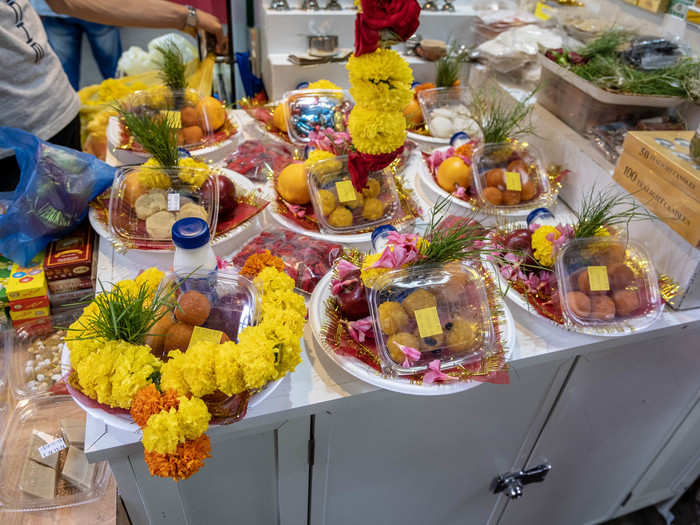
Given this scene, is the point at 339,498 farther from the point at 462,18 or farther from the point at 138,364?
the point at 462,18

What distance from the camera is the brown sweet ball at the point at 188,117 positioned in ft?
5.00

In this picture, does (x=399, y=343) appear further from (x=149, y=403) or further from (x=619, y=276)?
(x=619, y=276)

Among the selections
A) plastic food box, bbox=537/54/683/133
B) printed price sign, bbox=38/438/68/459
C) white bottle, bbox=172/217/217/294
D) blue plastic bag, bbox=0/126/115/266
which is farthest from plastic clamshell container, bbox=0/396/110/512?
plastic food box, bbox=537/54/683/133

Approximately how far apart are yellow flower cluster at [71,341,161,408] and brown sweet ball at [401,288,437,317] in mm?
449

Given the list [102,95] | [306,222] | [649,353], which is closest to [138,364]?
[306,222]

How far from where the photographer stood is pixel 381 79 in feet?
3.50

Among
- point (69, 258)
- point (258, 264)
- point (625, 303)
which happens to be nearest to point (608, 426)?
point (625, 303)

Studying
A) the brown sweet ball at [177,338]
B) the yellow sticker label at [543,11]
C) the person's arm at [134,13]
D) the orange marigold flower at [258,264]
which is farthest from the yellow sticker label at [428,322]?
the yellow sticker label at [543,11]

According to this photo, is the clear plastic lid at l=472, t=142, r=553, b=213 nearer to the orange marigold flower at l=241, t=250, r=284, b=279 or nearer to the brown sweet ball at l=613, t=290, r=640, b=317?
the brown sweet ball at l=613, t=290, r=640, b=317

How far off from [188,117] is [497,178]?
37.1 inches

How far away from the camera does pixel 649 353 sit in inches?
47.0

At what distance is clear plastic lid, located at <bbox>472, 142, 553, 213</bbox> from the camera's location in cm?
134

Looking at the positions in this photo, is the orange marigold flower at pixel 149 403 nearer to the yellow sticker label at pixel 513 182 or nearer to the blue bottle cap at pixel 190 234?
the blue bottle cap at pixel 190 234

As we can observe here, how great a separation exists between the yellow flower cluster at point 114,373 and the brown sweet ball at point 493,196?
96 centimetres
